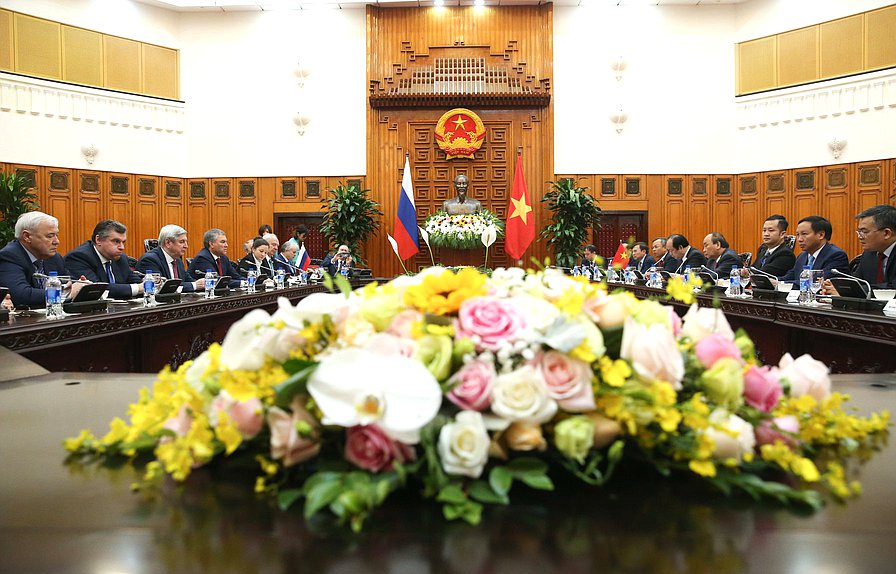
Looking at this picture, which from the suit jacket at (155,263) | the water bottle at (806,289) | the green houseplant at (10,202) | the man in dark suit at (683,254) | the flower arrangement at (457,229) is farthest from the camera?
the flower arrangement at (457,229)

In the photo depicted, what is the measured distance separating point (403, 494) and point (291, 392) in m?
0.16

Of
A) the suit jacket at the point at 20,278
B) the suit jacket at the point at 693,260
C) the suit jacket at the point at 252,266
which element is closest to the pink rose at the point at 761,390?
the suit jacket at the point at 20,278

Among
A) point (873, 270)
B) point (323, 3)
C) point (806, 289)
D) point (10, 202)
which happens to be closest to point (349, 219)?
point (323, 3)

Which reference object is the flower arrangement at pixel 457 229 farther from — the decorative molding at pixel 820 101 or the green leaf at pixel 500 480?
the green leaf at pixel 500 480

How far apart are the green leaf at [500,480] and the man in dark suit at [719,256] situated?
6351mm

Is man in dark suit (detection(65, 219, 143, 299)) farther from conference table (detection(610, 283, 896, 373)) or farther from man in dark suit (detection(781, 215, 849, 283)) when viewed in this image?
man in dark suit (detection(781, 215, 849, 283))

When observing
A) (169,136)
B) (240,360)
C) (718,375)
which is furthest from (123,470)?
(169,136)

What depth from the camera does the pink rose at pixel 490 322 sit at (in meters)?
0.75

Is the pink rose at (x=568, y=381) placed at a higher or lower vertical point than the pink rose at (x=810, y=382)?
higher

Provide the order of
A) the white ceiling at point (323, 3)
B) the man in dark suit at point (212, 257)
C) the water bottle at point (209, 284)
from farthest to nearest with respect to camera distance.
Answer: the white ceiling at point (323, 3) → the man in dark suit at point (212, 257) → the water bottle at point (209, 284)

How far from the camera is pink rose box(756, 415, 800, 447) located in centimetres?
79

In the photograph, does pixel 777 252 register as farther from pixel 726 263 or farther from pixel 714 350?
pixel 714 350

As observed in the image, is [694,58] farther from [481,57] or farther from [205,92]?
[205,92]

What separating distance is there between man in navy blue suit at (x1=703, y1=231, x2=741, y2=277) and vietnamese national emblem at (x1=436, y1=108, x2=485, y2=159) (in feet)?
16.2
